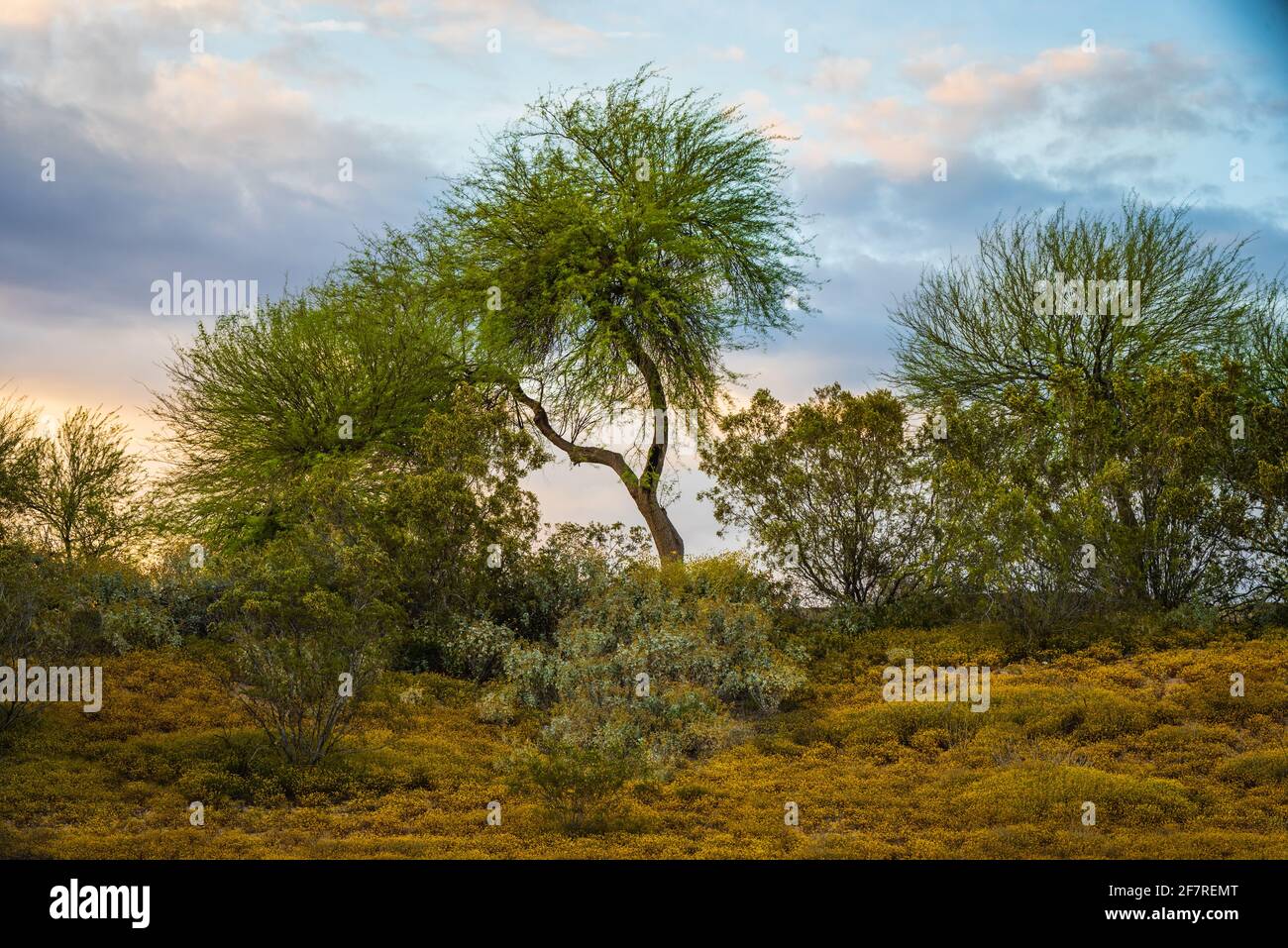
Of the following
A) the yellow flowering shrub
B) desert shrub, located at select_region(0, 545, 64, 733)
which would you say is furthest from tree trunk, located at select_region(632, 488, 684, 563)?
desert shrub, located at select_region(0, 545, 64, 733)

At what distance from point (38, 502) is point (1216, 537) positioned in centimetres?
1885

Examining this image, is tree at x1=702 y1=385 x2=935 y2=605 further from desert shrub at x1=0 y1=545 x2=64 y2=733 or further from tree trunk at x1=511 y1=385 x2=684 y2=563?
desert shrub at x1=0 y1=545 x2=64 y2=733

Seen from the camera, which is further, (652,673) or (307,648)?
(652,673)

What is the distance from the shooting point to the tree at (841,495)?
1508 centimetres

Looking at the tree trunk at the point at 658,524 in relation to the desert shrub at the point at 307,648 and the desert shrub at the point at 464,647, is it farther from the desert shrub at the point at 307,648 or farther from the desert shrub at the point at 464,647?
the desert shrub at the point at 307,648

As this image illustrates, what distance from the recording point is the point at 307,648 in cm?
927

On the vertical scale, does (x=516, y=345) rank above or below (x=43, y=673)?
above

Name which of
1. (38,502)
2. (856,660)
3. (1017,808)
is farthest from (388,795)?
(38,502)

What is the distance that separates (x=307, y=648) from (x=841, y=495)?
8085 millimetres

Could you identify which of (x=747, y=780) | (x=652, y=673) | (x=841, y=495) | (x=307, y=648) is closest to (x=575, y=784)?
(x=747, y=780)

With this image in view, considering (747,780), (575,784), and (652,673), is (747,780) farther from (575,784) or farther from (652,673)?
(652,673)

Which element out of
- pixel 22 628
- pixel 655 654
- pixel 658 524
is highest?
pixel 658 524
